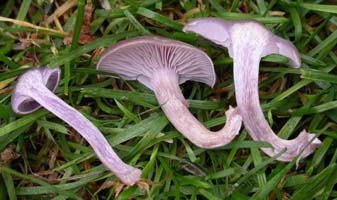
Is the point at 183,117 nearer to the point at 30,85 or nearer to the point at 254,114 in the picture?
the point at 254,114

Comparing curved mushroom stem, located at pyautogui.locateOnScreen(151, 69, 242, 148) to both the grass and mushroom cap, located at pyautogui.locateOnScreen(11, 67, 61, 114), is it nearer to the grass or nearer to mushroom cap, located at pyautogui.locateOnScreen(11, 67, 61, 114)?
the grass


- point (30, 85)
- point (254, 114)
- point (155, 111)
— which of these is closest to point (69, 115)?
point (30, 85)

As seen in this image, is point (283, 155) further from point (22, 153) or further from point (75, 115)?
point (22, 153)

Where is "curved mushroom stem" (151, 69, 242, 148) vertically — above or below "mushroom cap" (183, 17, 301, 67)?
below

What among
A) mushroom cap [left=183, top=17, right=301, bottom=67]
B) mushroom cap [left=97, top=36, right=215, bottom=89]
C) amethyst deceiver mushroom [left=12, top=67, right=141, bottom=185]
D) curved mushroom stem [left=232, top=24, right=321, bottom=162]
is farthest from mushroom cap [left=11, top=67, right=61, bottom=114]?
curved mushroom stem [left=232, top=24, right=321, bottom=162]

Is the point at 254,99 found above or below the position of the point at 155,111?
above

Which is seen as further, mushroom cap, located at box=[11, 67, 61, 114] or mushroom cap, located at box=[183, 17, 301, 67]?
mushroom cap, located at box=[11, 67, 61, 114]

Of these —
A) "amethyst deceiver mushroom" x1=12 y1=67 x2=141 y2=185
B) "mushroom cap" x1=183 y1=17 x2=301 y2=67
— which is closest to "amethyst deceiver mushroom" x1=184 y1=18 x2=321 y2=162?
"mushroom cap" x1=183 y1=17 x2=301 y2=67

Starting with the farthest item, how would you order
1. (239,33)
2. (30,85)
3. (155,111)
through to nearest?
1. (155,111)
2. (30,85)
3. (239,33)
